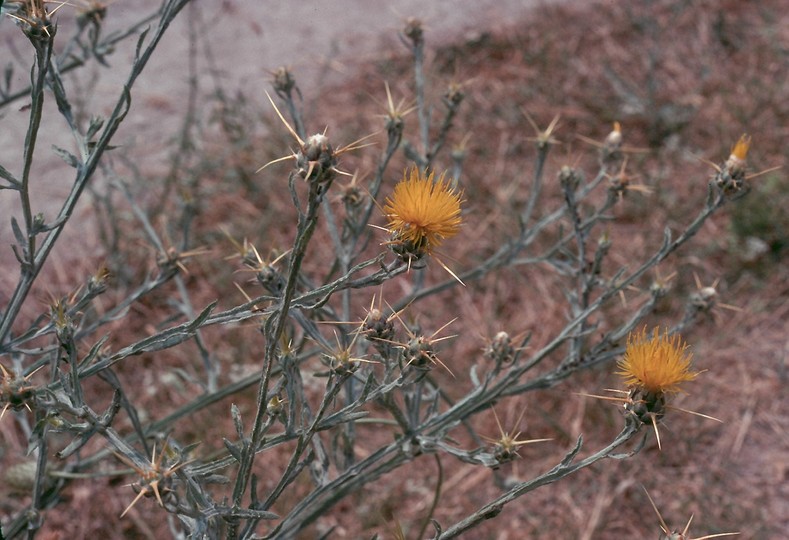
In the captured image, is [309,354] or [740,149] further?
[309,354]

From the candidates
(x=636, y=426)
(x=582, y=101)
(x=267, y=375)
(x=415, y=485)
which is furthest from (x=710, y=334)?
(x=267, y=375)

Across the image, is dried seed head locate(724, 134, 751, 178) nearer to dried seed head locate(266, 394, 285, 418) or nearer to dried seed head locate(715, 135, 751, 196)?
dried seed head locate(715, 135, 751, 196)

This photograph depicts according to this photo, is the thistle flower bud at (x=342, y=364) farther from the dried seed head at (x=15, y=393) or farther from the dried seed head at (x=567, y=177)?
the dried seed head at (x=567, y=177)

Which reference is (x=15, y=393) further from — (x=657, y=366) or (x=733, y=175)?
(x=733, y=175)

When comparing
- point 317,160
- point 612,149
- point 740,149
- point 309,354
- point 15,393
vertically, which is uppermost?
point 317,160

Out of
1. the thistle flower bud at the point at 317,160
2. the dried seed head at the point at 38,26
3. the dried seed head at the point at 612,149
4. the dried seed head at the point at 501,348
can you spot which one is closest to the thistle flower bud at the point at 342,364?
the thistle flower bud at the point at 317,160

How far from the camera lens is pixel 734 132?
3693 mm

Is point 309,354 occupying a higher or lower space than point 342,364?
lower

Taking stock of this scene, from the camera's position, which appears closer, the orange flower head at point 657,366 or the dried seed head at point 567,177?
the orange flower head at point 657,366

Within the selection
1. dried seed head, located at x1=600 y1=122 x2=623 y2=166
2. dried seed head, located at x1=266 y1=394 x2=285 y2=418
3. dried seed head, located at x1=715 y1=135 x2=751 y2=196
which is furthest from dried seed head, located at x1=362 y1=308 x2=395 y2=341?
dried seed head, located at x1=600 y1=122 x2=623 y2=166

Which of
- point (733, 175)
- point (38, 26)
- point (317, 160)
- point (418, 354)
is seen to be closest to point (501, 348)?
point (418, 354)

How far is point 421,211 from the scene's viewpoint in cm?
109

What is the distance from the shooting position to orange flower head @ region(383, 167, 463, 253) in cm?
108

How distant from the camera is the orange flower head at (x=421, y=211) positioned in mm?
1084
